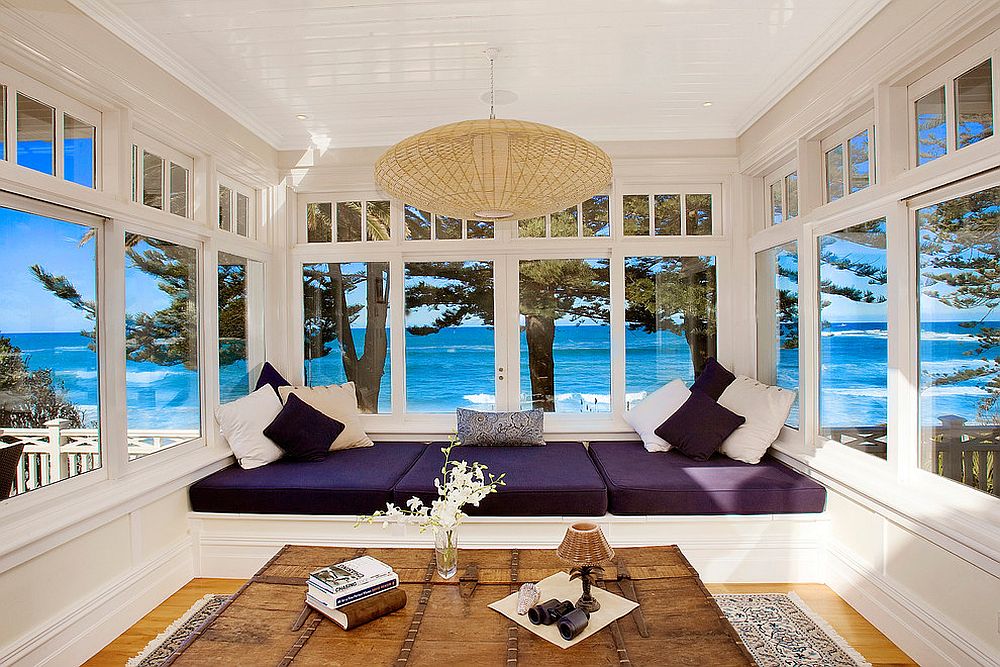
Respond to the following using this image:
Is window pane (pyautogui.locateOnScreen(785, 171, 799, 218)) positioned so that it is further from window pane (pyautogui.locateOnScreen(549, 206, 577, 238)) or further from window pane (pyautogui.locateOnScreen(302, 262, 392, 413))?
window pane (pyautogui.locateOnScreen(302, 262, 392, 413))

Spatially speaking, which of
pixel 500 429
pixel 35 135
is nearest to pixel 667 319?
pixel 500 429

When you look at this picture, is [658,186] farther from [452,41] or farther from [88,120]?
[88,120]

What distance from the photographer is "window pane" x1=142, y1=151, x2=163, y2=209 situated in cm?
310

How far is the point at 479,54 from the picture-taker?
119 inches

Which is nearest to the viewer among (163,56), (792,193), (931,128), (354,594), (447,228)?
(354,594)

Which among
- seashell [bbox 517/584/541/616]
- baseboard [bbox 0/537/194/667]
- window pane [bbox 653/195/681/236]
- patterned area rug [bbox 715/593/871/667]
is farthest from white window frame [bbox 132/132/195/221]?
patterned area rug [bbox 715/593/871/667]

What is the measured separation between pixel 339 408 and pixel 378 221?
4.70ft

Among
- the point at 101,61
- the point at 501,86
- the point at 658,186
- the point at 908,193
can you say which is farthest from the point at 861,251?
the point at 101,61

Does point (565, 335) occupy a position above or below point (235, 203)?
below

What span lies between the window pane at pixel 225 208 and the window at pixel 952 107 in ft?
12.4

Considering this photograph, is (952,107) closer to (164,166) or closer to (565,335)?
(565,335)

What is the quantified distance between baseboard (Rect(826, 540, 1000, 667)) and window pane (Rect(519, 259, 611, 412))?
1832mm

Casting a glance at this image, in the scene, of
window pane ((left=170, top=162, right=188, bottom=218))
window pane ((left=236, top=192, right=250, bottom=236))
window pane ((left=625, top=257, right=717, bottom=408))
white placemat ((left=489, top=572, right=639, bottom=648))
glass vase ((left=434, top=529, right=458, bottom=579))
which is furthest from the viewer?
window pane ((left=625, top=257, right=717, bottom=408))

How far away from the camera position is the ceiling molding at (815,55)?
2664mm
